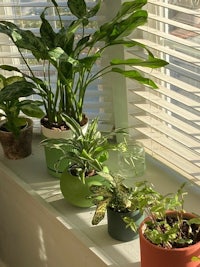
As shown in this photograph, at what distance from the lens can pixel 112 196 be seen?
1382 mm

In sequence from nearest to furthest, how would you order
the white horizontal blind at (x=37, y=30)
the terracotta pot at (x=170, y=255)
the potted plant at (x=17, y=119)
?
the terracotta pot at (x=170, y=255) → the potted plant at (x=17, y=119) → the white horizontal blind at (x=37, y=30)

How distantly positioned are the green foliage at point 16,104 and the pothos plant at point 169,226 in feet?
1.62

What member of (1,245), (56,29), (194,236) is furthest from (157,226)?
(1,245)

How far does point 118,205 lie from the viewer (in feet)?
4.53

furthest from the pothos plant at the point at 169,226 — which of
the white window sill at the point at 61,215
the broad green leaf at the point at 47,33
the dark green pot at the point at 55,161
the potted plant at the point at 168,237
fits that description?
the broad green leaf at the point at 47,33

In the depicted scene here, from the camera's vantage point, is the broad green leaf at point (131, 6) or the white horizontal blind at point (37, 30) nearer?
the broad green leaf at point (131, 6)

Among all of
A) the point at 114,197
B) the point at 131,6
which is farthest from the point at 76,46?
the point at 114,197

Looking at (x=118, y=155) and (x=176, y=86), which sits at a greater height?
(x=176, y=86)

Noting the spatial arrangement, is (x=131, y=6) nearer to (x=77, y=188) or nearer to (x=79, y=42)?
(x=79, y=42)

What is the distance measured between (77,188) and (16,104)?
339 millimetres

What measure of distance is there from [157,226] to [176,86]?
401 mm

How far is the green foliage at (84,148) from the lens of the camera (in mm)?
1457

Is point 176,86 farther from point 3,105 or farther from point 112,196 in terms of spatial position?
point 3,105

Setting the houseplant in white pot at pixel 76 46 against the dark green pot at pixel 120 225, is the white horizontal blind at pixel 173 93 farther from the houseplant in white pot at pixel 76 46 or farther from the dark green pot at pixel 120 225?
the dark green pot at pixel 120 225
